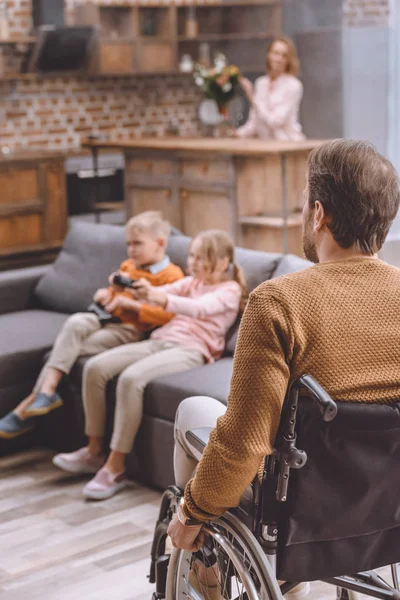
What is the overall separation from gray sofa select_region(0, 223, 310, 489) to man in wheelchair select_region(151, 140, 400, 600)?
4.40 feet

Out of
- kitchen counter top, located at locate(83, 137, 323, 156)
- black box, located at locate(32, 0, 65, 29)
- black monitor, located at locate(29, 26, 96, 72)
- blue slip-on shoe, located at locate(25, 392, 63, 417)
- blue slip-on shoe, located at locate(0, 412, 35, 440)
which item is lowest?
blue slip-on shoe, located at locate(0, 412, 35, 440)

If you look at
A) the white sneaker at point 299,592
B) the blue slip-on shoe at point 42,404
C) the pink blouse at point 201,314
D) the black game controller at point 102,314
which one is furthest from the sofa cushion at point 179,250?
the white sneaker at point 299,592

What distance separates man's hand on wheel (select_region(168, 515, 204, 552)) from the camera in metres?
1.80

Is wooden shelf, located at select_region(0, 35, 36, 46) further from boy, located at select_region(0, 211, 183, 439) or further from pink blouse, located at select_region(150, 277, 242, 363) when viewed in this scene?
pink blouse, located at select_region(150, 277, 242, 363)

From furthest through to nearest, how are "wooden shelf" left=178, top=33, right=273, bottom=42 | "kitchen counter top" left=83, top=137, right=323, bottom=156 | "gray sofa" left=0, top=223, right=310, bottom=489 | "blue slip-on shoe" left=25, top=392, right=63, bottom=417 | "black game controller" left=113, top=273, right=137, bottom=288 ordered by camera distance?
"wooden shelf" left=178, top=33, right=273, bottom=42 < "kitchen counter top" left=83, top=137, right=323, bottom=156 < "blue slip-on shoe" left=25, top=392, right=63, bottom=417 < "black game controller" left=113, top=273, right=137, bottom=288 < "gray sofa" left=0, top=223, right=310, bottom=489

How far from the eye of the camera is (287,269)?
3.49m

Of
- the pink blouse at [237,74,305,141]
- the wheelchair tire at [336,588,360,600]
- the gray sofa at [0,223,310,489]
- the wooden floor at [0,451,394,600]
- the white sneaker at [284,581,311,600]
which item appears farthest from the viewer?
the pink blouse at [237,74,305,141]

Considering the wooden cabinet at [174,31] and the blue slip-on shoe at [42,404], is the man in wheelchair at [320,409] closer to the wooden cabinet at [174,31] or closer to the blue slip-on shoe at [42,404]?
the blue slip-on shoe at [42,404]

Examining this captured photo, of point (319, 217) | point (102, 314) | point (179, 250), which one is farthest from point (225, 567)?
point (179, 250)

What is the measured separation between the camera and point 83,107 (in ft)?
26.9

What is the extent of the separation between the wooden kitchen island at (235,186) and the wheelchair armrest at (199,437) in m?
3.50

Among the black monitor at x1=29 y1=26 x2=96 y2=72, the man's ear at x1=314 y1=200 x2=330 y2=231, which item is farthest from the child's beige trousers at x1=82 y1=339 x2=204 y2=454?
→ the black monitor at x1=29 y1=26 x2=96 y2=72

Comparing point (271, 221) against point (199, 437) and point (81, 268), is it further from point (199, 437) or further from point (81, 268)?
point (199, 437)

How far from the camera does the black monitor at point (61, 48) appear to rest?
7.57 m
